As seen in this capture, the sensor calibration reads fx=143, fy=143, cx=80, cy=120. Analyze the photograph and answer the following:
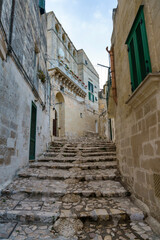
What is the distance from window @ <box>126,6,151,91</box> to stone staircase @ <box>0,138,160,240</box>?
2264 mm

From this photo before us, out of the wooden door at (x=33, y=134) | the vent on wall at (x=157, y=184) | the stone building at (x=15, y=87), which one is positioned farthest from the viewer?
the wooden door at (x=33, y=134)

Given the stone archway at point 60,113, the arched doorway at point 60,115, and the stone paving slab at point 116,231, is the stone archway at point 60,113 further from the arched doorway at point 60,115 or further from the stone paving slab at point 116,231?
the stone paving slab at point 116,231

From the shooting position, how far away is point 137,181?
2660 mm

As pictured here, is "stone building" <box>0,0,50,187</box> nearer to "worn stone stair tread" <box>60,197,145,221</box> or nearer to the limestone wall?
"worn stone stair tread" <box>60,197,145,221</box>

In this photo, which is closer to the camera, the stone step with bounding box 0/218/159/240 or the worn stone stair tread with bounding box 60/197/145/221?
the stone step with bounding box 0/218/159/240

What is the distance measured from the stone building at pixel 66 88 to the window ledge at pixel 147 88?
9.58m

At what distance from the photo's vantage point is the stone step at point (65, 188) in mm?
3053

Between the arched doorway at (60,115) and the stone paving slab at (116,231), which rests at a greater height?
the arched doorway at (60,115)

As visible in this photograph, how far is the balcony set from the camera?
42.2 feet

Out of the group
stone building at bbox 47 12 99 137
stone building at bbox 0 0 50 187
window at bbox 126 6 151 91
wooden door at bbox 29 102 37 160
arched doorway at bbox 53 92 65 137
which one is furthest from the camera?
arched doorway at bbox 53 92 65 137

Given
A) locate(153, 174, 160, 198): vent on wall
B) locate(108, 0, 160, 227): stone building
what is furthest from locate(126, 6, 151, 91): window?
locate(153, 174, 160, 198): vent on wall

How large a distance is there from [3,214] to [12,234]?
45 cm

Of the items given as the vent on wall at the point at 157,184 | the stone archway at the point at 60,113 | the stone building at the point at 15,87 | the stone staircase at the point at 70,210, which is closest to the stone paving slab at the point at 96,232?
the stone staircase at the point at 70,210

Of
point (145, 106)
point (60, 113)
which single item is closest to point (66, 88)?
point (60, 113)
